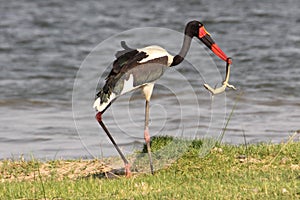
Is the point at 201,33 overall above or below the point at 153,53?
above

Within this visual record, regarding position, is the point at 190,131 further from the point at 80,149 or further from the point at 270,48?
the point at 270,48

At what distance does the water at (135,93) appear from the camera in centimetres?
1216

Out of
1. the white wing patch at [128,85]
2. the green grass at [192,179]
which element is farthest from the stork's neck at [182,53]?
the green grass at [192,179]

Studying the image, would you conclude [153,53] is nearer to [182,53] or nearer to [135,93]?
[182,53]

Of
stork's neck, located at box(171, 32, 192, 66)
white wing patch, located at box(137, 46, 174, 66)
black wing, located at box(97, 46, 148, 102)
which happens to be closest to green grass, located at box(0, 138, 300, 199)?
black wing, located at box(97, 46, 148, 102)

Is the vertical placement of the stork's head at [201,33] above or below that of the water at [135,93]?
above

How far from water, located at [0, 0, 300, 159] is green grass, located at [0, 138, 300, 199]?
1.62 metres

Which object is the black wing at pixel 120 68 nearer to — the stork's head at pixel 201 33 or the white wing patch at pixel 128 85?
the white wing patch at pixel 128 85

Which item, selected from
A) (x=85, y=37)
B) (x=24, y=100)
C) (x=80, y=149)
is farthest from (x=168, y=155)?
(x=85, y=37)

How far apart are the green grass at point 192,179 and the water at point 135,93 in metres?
1.62

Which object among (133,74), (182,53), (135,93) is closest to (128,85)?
(133,74)

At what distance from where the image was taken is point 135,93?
1523cm

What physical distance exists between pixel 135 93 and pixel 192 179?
7560 millimetres

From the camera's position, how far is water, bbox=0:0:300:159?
12.2 metres
